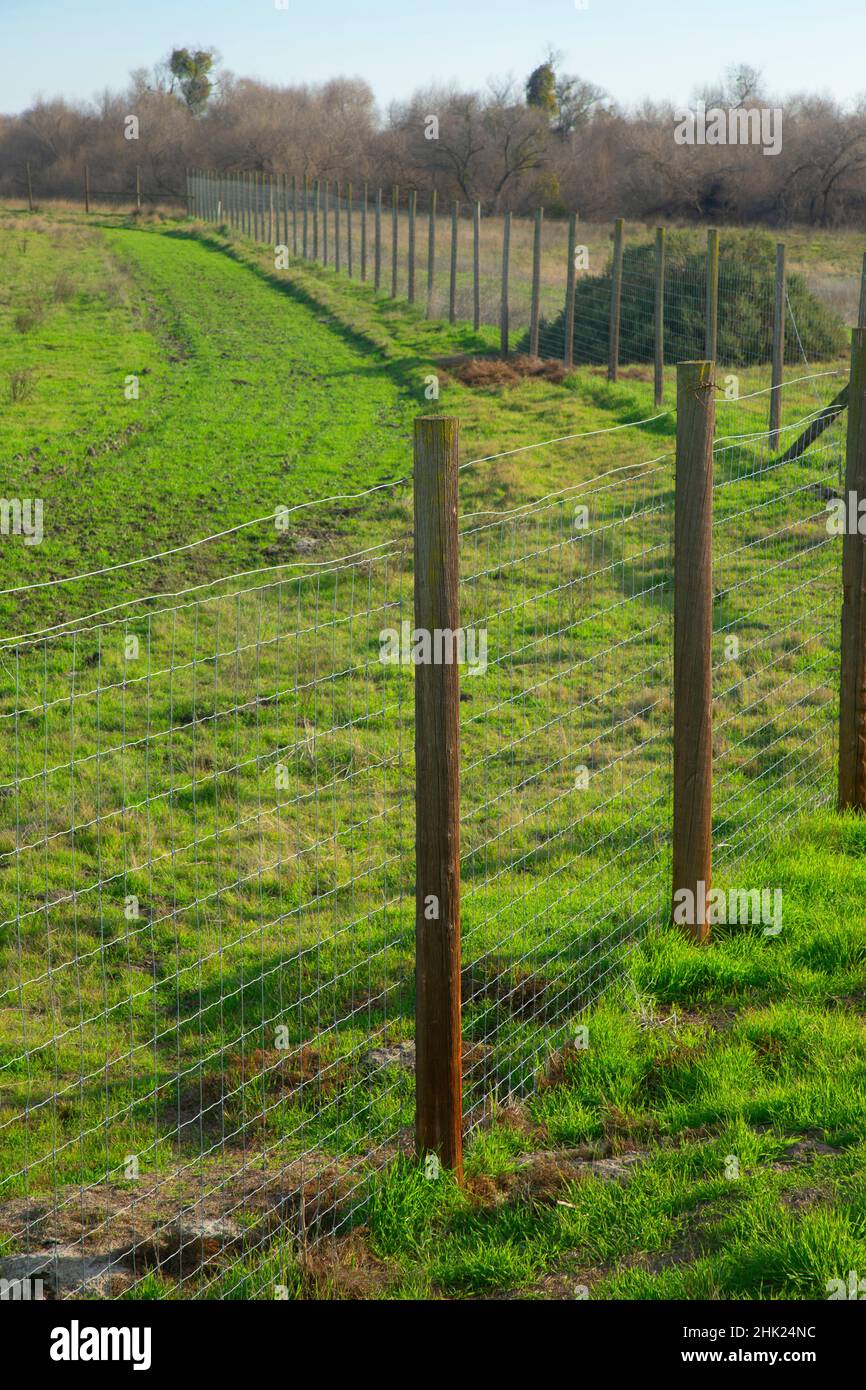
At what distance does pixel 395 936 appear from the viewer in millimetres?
5613

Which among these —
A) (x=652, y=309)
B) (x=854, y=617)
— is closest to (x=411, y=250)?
(x=652, y=309)

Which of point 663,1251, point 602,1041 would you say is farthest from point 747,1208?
point 602,1041

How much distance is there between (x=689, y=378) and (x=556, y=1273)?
9.75 ft

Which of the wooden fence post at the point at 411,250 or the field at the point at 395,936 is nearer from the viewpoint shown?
the field at the point at 395,936

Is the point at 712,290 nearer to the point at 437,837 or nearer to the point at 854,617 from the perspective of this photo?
the point at 854,617

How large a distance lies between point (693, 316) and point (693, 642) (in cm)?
1546

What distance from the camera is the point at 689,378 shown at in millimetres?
4703

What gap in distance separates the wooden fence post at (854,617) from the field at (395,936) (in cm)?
30

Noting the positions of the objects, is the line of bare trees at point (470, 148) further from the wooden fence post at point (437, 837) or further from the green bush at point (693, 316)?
the wooden fence post at point (437, 837)

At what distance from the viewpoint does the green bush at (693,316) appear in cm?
1889
